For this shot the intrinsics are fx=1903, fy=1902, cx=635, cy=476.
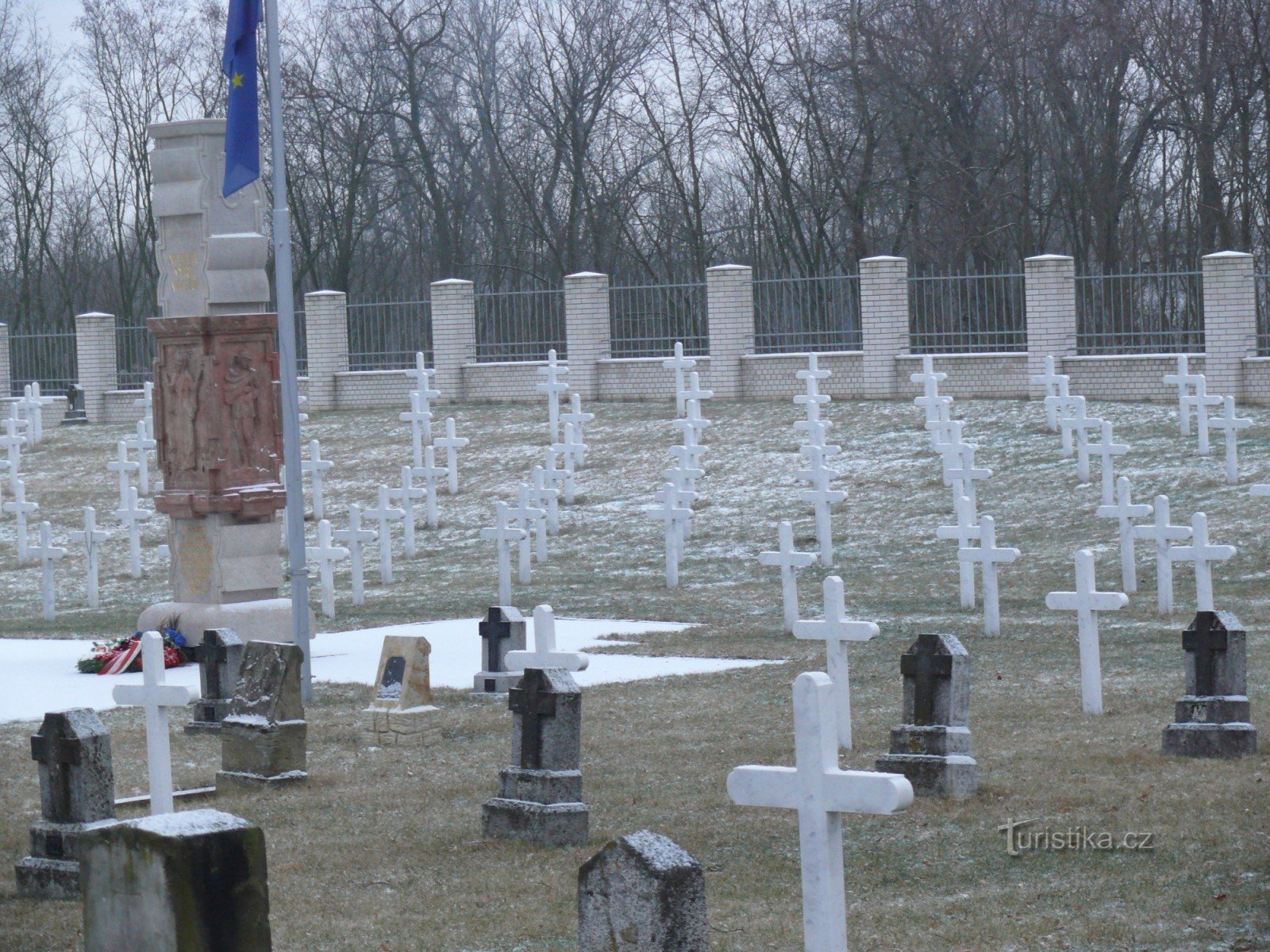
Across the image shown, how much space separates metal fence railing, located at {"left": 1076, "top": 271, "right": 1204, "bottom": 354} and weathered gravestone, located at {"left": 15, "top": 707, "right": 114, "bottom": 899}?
2274 cm

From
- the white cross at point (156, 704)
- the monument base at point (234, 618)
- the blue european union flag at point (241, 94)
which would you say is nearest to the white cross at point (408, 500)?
the monument base at point (234, 618)

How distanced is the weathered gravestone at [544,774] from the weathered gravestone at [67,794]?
159 cm

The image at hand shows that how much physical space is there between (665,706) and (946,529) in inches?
169

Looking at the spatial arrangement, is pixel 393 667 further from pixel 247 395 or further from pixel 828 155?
pixel 828 155

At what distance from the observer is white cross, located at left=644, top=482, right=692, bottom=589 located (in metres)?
18.7

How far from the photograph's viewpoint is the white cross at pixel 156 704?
8125mm

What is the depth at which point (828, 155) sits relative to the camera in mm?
39156

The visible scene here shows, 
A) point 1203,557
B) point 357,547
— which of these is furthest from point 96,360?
point 1203,557

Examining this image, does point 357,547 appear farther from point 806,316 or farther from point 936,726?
point 806,316

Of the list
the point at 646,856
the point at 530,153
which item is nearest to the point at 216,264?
the point at 646,856

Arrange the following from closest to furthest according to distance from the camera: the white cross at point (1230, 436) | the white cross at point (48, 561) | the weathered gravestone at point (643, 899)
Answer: the weathered gravestone at point (643, 899) → the white cross at point (48, 561) → the white cross at point (1230, 436)

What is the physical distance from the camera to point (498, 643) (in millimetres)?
12102

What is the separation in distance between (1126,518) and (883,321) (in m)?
13.1

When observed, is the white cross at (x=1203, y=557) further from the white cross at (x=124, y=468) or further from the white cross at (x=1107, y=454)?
the white cross at (x=124, y=468)
